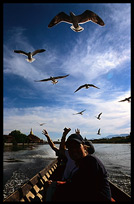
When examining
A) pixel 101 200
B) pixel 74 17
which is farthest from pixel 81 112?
pixel 101 200

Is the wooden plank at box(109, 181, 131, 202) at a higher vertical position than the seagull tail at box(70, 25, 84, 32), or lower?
lower

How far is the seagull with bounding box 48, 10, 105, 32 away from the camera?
7.90 metres

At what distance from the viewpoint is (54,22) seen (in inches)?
316

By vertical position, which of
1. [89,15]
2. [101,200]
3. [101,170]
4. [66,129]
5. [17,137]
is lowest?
[17,137]

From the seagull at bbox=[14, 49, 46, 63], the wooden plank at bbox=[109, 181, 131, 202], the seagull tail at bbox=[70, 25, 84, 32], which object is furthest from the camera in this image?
the seagull at bbox=[14, 49, 46, 63]

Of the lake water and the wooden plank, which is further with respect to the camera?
the lake water

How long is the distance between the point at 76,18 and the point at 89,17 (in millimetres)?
834

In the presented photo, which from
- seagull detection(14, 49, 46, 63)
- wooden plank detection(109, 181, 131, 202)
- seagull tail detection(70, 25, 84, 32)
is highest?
seagull tail detection(70, 25, 84, 32)

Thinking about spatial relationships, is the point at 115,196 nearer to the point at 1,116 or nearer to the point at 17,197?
the point at 17,197

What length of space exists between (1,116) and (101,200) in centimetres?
602

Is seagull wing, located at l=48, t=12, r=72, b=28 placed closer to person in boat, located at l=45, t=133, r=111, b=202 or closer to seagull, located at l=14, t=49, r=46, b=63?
seagull, located at l=14, t=49, r=46, b=63

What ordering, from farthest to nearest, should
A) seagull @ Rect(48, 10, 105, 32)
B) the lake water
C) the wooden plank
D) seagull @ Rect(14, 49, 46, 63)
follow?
the lake water < seagull @ Rect(14, 49, 46, 63) < seagull @ Rect(48, 10, 105, 32) < the wooden plank

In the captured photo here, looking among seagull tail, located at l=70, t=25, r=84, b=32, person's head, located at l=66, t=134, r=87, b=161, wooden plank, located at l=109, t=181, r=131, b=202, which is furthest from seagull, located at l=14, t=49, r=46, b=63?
wooden plank, located at l=109, t=181, r=131, b=202

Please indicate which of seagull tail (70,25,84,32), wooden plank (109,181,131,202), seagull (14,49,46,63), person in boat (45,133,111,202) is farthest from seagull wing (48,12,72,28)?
wooden plank (109,181,131,202)
